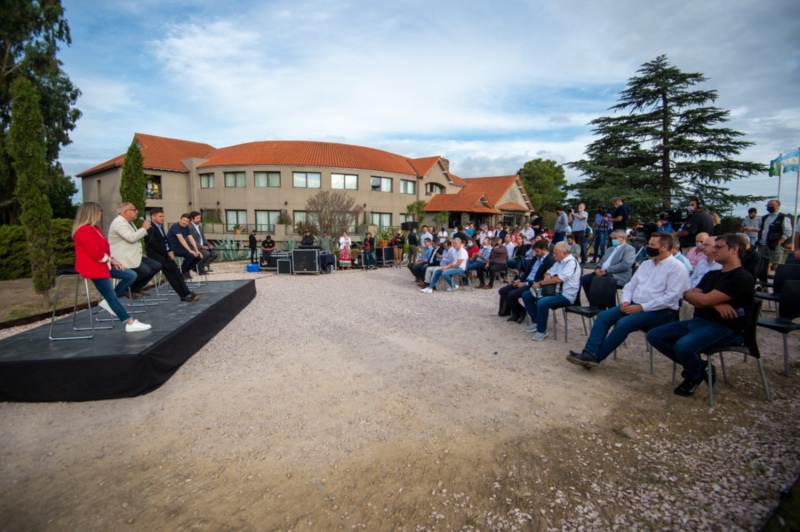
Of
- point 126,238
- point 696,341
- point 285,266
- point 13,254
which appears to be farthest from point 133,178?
point 696,341

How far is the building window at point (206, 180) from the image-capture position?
3238cm

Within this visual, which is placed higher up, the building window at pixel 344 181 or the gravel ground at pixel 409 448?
the building window at pixel 344 181

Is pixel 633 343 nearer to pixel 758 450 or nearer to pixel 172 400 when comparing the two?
pixel 758 450

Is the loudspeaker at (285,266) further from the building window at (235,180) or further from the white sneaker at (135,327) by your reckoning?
the building window at (235,180)

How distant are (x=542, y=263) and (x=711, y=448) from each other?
4.00m

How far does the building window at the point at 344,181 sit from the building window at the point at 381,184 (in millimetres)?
1531

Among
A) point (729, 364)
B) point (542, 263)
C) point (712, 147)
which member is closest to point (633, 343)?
point (729, 364)

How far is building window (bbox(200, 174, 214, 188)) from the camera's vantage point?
32375 mm

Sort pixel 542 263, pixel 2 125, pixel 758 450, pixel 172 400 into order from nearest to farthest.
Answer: pixel 758 450
pixel 172 400
pixel 542 263
pixel 2 125

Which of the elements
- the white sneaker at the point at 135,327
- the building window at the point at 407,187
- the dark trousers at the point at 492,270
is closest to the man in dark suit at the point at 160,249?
the white sneaker at the point at 135,327

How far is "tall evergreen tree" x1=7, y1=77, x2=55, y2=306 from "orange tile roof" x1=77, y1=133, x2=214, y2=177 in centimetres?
2470

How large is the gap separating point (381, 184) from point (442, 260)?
80.6ft

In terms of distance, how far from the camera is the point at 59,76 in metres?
23.5

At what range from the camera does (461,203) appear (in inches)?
1406
